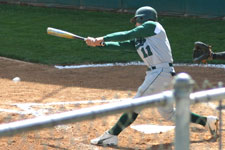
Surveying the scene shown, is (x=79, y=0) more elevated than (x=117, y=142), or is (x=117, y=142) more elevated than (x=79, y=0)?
(x=79, y=0)

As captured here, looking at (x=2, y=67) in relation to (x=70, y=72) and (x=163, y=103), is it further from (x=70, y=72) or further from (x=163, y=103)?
(x=163, y=103)

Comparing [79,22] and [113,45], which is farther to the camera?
[79,22]

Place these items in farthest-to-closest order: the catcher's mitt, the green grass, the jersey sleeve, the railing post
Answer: the green grass < the jersey sleeve < the catcher's mitt < the railing post

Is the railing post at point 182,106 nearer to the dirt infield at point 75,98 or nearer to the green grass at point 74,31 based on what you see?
the dirt infield at point 75,98

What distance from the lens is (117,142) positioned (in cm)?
579

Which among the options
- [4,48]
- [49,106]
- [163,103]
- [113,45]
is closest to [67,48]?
[4,48]

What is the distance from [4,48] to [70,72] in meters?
2.69

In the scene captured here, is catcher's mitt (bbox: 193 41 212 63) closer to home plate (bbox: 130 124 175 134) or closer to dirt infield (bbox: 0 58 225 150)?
dirt infield (bbox: 0 58 225 150)

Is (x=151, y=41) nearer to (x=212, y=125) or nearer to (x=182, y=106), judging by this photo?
(x=212, y=125)

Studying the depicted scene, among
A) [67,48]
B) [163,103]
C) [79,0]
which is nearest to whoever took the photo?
[163,103]

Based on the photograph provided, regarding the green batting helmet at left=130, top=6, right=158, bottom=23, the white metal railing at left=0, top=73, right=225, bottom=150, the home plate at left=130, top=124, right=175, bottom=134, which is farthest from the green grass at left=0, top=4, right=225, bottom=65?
the white metal railing at left=0, top=73, right=225, bottom=150

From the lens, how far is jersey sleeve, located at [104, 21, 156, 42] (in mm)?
5512

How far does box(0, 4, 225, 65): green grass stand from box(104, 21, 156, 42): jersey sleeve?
4662 millimetres

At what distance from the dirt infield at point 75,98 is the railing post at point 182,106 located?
2.28m
